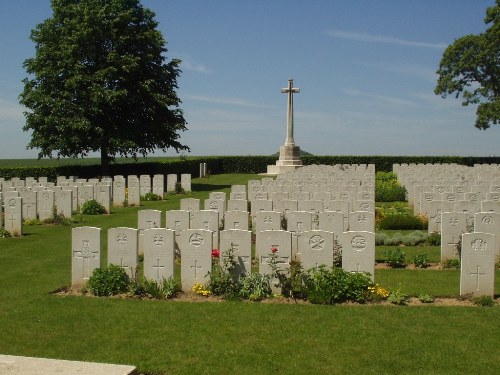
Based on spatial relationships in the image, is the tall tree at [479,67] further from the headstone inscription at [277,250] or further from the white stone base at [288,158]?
the headstone inscription at [277,250]

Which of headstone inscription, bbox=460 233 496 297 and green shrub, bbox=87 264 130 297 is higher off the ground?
headstone inscription, bbox=460 233 496 297

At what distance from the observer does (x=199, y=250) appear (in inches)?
381

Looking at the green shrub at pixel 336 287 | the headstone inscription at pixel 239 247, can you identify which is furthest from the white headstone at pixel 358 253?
the headstone inscription at pixel 239 247

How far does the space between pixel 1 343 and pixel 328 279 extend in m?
4.66

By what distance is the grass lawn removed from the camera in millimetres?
6551

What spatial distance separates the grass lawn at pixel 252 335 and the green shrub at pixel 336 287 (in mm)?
242

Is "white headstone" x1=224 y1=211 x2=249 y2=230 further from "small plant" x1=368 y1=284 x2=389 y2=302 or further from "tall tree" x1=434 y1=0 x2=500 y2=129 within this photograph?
"tall tree" x1=434 y1=0 x2=500 y2=129

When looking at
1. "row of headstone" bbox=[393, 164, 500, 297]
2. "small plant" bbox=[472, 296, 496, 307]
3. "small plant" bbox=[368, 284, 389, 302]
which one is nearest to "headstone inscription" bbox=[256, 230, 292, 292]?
"small plant" bbox=[368, 284, 389, 302]

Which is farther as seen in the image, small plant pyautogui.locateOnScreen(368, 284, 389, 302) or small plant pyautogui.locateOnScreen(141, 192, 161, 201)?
small plant pyautogui.locateOnScreen(141, 192, 161, 201)

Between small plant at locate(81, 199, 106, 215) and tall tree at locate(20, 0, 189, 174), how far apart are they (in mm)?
10551

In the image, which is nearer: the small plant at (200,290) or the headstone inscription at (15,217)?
the small plant at (200,290)

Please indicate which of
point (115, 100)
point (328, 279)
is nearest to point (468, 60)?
point (115, 100)

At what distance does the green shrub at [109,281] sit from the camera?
9.53 m

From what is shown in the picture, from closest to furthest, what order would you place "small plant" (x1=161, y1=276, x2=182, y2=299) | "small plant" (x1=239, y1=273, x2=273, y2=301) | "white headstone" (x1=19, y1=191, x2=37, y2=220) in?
"small plant" (x1=239, y1=273, x2=273, y2=301), "small plant" (x1=161, y1=276, x2=182, y2=299), "white headstone" (x1=19, y1=191, x2=37, y2=220)
